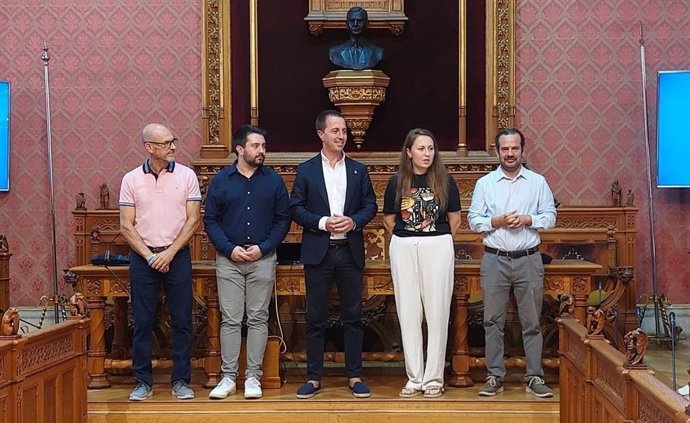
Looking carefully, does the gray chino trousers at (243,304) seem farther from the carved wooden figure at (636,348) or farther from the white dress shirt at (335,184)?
the carved wooden figure at (636,348)

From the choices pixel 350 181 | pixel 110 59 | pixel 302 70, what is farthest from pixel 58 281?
pixel 350 181

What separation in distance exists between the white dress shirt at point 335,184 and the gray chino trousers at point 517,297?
91 cm

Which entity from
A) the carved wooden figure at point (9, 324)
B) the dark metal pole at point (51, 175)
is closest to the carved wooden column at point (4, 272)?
the dark metal pole at point (51, 175)

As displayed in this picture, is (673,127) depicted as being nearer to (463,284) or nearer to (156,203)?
(463,284)

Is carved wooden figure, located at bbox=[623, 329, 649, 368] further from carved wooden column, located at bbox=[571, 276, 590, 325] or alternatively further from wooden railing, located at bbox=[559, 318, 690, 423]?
carved wooden column, located at bbox=[571, 276, 590, 325]

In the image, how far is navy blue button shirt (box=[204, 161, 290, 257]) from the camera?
554cm

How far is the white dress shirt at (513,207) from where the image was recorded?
5.54 meters

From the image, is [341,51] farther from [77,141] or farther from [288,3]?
[77,141]

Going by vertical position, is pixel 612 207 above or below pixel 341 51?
below

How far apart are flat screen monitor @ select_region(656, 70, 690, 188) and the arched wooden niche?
1.40 metres

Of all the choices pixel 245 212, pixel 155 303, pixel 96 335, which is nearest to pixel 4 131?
pixel 96 335

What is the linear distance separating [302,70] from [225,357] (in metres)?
3.50

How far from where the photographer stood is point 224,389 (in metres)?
5.53

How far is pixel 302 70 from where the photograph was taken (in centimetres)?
840
